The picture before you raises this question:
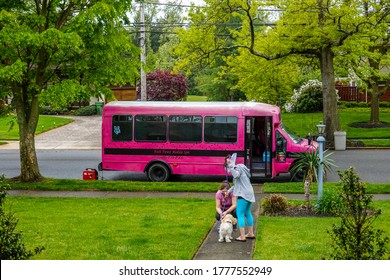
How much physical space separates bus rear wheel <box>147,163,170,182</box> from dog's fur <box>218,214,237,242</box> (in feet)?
29.8

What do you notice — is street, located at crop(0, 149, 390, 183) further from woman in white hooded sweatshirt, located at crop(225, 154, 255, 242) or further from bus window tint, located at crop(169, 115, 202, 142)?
woman in white hooded sweatshirt, located at crop(225, 154, 255, 242)

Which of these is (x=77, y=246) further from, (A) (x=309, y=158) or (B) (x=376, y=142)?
(B) (x=376, y=142)

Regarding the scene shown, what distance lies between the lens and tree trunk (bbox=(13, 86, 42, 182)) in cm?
1992

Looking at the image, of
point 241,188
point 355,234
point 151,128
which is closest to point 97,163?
point 151,128

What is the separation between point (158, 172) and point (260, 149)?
3616 millimetres

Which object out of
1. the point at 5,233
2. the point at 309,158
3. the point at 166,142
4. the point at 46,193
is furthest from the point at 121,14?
the point at 5,233

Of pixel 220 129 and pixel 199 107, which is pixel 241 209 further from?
pixel 199 107

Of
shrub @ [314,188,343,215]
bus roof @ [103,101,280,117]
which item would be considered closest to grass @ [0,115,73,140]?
bus roof @ [103,101,280,117]

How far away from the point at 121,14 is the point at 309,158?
26.1 ft

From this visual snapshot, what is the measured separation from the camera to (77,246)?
37.9 feet

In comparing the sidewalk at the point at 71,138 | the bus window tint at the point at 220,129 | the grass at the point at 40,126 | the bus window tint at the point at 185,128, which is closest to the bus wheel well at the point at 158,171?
the bus window tint at the point at 185,128

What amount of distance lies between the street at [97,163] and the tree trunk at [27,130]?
2.70 metres

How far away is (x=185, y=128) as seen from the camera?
67.1 ft

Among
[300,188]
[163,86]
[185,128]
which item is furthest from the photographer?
[163,86]
